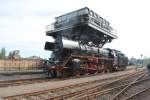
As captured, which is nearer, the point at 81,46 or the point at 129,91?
the point at 129,91

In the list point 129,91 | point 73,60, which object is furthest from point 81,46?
point 129,91

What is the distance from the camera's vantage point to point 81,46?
80.7 ft

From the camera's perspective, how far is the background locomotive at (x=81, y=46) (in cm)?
2242

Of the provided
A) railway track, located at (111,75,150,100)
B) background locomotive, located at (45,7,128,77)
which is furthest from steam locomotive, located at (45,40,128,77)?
railway track, located at (111,75,150,100)

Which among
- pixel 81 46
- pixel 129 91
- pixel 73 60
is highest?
pixel 81 46

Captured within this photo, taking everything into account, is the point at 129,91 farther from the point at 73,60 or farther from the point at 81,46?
the point at 81,46

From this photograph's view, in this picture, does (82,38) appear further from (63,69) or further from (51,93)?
(51,93)

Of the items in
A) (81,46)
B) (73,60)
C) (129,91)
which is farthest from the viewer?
(81,46)

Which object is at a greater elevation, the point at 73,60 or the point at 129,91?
the point at 73,60

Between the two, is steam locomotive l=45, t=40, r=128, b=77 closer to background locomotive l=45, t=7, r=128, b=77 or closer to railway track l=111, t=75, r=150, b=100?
background locomotive l=45, t=7, r=128, b=77

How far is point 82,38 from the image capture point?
109ft

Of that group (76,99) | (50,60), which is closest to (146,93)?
(76,99)

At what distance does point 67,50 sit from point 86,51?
10.4ft

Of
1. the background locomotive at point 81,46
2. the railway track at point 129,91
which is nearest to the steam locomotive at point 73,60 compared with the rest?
the background locomotive at point 81,46
